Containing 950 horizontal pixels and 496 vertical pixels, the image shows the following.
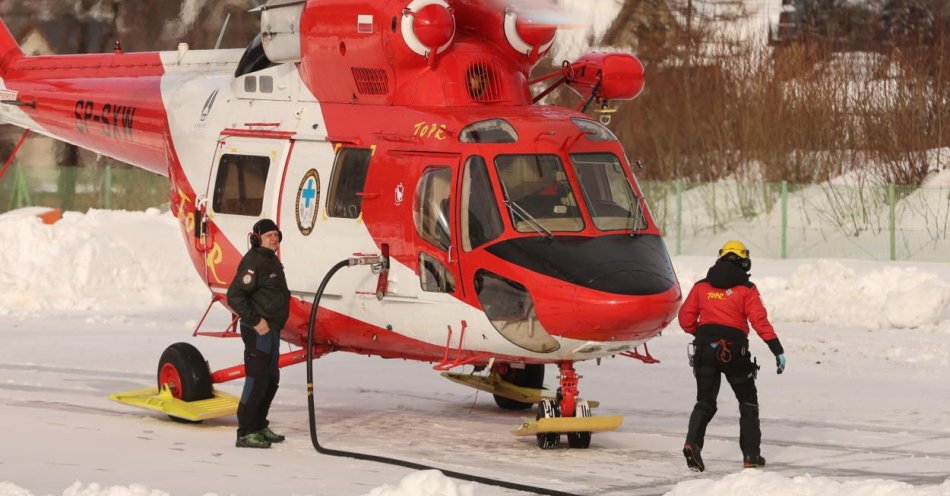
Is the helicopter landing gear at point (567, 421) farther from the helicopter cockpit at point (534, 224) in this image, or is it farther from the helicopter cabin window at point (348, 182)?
the helicopter cabin window at point (348, 182)

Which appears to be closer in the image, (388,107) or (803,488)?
(803,488)

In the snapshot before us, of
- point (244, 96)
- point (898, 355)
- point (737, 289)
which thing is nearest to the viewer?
point (737, 289)

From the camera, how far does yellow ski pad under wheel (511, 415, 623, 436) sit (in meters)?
11.7

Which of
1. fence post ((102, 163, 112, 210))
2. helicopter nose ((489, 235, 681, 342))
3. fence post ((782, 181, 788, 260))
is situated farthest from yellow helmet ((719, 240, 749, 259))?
fence post ((102, 163, 112, 210))

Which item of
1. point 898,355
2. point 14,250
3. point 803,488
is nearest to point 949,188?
point 898,355

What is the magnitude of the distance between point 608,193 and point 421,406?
3.52m

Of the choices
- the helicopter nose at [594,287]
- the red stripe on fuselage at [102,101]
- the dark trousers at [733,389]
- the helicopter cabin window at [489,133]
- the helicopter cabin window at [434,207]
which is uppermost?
the red stripe on fuselage at [102,101]

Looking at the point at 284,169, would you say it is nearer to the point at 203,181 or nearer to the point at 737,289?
the point at 203,181

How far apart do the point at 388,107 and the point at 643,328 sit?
2.97 meters

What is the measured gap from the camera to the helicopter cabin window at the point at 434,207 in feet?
39.0

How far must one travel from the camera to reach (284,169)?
13.2 meters

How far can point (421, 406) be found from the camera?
14.5 metres

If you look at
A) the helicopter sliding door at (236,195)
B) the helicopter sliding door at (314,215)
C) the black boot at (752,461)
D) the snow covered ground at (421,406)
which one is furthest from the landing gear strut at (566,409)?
the helicopter sliding door at (236,195)

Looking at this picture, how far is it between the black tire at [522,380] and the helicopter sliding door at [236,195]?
286cm
